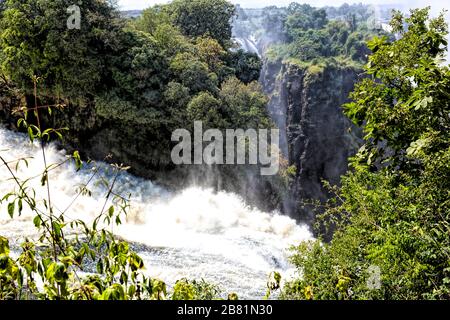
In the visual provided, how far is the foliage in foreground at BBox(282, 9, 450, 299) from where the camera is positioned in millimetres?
Result: 4727

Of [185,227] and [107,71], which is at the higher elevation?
[107,71]

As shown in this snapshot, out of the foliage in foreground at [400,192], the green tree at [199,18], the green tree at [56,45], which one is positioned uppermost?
the green tree at [199,18]

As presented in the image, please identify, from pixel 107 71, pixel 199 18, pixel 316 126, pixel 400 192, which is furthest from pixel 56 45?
pixel 316 126

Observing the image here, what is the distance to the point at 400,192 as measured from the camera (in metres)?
5.82

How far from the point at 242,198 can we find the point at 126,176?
3562 millimetres

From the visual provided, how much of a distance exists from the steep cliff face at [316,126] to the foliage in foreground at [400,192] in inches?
658

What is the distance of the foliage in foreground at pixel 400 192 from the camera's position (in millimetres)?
4727

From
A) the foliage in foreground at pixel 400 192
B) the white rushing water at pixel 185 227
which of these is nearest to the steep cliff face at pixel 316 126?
the white rushing water at pixel 185 227

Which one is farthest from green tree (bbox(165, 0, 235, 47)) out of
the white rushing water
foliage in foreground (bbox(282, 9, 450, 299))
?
foliage in foreground (bbox(282, 9, 450, 299))

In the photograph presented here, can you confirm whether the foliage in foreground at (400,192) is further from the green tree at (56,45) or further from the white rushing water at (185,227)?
the green tree at (56,45)

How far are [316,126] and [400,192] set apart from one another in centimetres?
2173

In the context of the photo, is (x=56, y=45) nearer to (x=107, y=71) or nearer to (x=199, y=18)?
(x=107, y=71)

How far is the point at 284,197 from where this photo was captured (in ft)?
56.4
